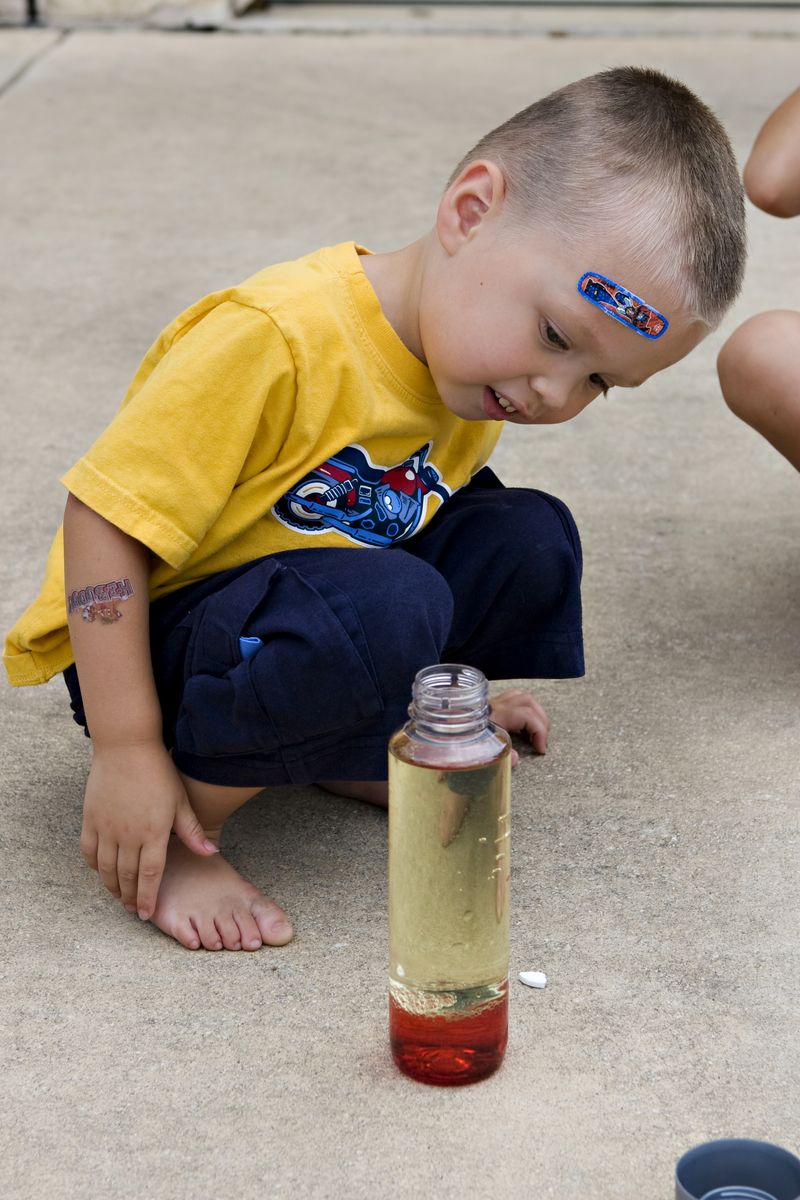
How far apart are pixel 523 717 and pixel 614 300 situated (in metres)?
0.62

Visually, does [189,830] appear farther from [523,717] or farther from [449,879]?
[523,717]

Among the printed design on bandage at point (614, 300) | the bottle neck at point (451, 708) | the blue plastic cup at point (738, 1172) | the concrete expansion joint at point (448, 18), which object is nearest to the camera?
the blue plastic cup at point (738, 1172)

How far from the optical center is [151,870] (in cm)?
153

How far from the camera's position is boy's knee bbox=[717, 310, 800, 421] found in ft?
6.62

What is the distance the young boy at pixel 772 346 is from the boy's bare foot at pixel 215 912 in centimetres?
93

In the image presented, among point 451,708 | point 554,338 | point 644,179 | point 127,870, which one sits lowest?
point 127,870

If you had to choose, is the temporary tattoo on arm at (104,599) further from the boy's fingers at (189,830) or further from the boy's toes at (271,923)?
the boy's toes at (271,923)

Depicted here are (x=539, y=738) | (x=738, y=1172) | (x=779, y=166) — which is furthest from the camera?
(x=779, y=166)

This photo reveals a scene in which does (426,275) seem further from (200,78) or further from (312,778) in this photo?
(200,78)

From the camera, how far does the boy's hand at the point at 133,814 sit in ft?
4.99

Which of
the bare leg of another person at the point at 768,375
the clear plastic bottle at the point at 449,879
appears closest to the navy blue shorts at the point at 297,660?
the clear plastic bottle at the point at 449,879

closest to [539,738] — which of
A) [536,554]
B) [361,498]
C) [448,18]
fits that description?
[536,554]

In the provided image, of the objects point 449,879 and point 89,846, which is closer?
point 449,879

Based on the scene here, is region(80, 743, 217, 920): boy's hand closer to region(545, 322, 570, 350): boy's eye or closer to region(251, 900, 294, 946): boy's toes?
region(251, 900, 294, 946): boy's toes
